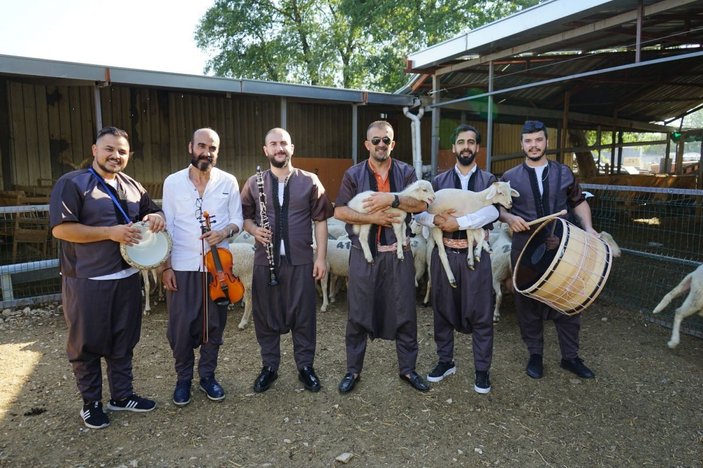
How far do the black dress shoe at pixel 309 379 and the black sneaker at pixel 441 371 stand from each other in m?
0.97

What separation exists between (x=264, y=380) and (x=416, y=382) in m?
1.28

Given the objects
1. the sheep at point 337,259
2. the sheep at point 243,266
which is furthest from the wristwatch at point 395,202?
the sheep at point 337,259

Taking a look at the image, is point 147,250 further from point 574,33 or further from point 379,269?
point 574,33

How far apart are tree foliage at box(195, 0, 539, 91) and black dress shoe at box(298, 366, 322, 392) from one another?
59.5ft

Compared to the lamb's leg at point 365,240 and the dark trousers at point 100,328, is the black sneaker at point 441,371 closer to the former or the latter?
the lamb's leg at point 365,240

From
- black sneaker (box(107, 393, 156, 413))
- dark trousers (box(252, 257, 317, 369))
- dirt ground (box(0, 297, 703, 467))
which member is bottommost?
dirt ground (box(0, 297, 703, 467))

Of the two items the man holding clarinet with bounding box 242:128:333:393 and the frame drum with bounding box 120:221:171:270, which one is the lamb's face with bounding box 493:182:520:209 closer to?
the man holding clarinet with bounding box 242:128:333:393

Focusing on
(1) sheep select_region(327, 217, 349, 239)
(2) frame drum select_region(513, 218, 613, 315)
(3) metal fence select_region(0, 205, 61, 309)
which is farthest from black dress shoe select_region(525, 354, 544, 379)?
(3) metal fence select_region(0, 205, 61, 309)

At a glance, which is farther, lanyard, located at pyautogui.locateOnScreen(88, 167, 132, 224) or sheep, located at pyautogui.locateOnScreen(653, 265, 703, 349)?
sheep, located at pyautogui.locateOnScreen(653, 265, 703, 349)

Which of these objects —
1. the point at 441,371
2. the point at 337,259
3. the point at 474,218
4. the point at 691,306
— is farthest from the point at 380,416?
the point at 691,306

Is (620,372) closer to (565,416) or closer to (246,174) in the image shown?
(565,416)

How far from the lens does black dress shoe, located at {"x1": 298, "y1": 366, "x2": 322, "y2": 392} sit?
164 inches

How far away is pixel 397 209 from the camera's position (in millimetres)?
3934

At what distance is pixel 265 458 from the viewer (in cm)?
325
